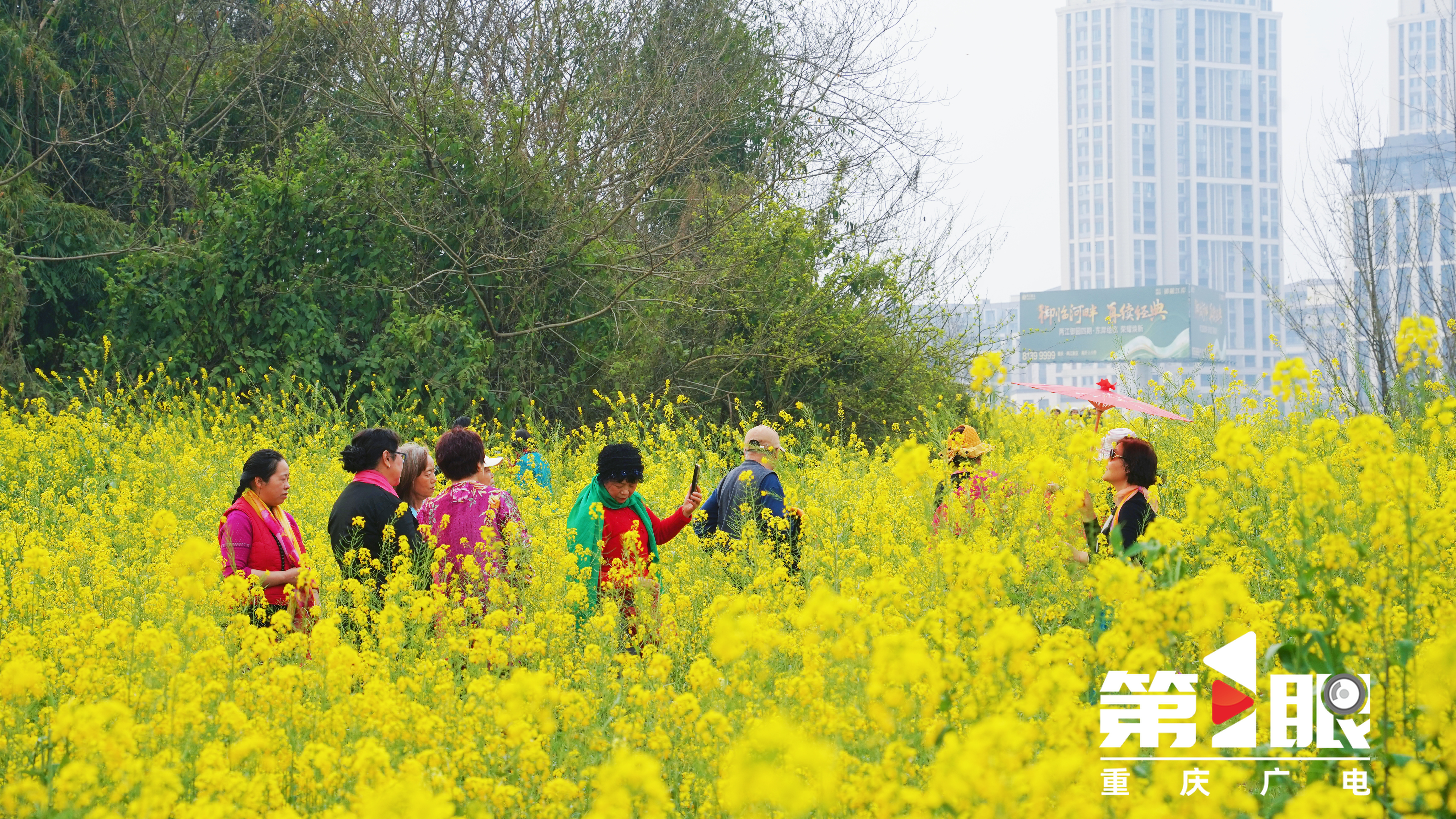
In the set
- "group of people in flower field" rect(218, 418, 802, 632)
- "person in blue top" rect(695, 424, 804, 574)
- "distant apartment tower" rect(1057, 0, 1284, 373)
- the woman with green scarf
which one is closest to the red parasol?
"person in blue top" rect(695, 424, 804, 574)

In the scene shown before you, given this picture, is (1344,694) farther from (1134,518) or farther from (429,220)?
(429,220)

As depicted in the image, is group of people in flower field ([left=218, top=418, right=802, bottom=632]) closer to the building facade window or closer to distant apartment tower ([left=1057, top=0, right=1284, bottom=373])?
distant apartment tower ([left=1057, top=0, right=1284, bottom=373])

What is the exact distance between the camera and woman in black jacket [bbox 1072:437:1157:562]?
4.38 metres

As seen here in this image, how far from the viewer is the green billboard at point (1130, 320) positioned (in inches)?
2446

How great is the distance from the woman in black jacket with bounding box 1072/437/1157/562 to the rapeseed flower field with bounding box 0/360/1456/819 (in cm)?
21

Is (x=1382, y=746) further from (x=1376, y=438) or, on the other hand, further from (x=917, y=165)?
(x=917, y=165)

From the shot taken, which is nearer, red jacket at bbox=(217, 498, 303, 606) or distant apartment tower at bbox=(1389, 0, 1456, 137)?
red jacket at bbox=(217, 498, 303, 606)

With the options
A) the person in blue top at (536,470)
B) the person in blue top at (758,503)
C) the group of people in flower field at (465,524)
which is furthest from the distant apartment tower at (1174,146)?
the group of people in flower field at (465,524)

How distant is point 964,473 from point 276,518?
113 inches

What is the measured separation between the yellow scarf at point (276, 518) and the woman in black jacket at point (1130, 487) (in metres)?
3.00

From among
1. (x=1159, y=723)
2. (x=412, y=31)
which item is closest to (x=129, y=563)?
(x=1159, y=723)

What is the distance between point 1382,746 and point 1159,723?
1.43 feet

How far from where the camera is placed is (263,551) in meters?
4.22

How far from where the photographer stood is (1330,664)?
2404 mm
